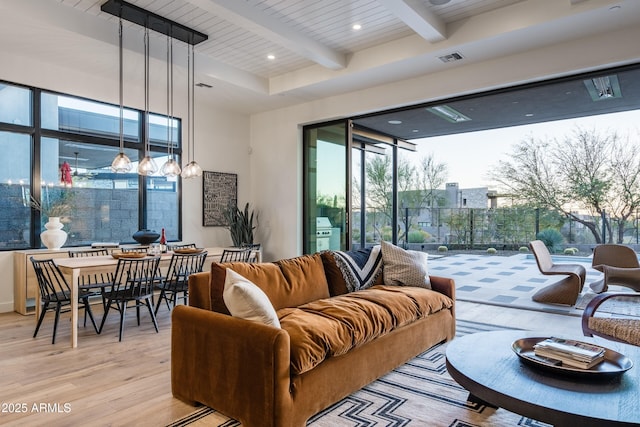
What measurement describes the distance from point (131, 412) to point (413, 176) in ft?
24.6

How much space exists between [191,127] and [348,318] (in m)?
4.78

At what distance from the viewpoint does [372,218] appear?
25.6ft

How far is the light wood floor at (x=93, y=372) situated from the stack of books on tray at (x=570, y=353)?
1962 mm

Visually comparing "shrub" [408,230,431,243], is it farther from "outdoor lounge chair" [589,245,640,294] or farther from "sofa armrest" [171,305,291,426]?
"sofa armrest" [171,305,291,426]

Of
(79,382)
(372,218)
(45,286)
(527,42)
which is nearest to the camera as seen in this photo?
(79,382)

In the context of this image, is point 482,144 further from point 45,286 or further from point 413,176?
point 45,286

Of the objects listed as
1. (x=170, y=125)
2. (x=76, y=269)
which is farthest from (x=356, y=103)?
(x=76, y=269)

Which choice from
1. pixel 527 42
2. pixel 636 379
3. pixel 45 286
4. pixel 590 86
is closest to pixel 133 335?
pixel 45 286

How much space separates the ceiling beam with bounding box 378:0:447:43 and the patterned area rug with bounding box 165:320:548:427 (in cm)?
301

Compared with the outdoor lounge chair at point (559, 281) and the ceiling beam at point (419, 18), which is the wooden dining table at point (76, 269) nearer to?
the ceiling beam at point (419, 18)

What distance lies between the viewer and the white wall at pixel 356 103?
402 cm

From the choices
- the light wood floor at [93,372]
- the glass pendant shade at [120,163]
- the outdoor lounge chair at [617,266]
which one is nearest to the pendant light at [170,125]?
the glass pendant shade at [120,163]

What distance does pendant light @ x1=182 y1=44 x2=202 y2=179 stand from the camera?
466 centimetres

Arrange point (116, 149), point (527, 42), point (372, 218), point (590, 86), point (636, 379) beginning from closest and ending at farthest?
point (636, 379) → point (527, 42) → point (590, 86) → point (116, 149) → point (372, 218)
